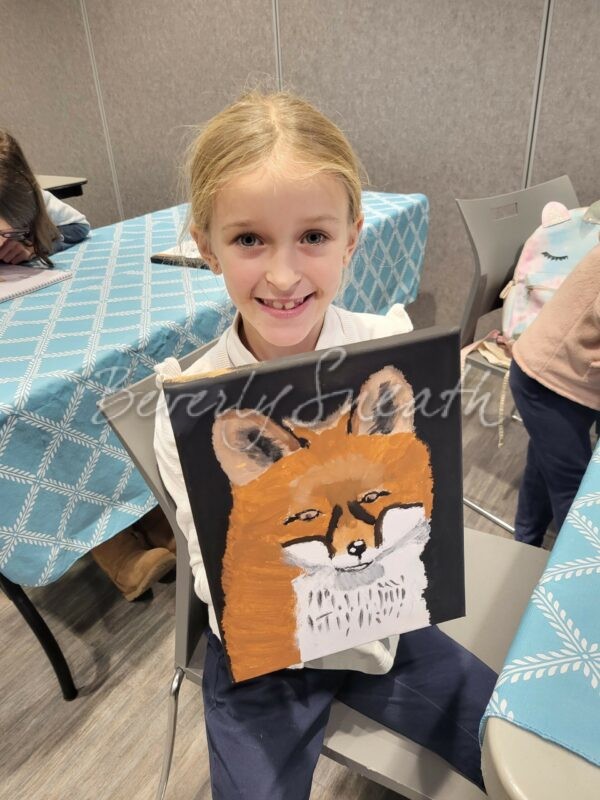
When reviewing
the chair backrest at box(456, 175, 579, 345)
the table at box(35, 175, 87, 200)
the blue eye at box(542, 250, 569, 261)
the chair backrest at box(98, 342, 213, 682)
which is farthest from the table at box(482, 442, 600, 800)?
the table at box(35, 175, 87, 200)

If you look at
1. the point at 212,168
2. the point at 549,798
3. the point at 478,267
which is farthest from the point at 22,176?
the point at 549,798

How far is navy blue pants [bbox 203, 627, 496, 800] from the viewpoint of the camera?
0.59m

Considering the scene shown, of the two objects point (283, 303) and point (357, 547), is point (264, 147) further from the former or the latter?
point (357, 547)

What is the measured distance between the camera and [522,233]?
146cm

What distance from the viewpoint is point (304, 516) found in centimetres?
46

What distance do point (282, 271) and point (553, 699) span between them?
424 millimetres

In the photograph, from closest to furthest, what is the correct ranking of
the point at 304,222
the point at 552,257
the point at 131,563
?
the point at 304,222, the point at 131,563, the point at 552,257

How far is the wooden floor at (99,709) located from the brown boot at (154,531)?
11 centimetres

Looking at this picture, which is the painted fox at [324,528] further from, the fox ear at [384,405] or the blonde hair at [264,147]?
the blonde hair at [264,147]

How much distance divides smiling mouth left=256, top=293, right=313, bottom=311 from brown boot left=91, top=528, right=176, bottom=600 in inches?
32.9

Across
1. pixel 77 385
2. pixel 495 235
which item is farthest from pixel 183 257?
pixel 495 235

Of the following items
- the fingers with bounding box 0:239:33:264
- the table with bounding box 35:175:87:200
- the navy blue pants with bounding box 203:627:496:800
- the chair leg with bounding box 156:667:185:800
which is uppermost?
the fingers with bounding box 0:239:33:264

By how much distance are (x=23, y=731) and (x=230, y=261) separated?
3.36 feet

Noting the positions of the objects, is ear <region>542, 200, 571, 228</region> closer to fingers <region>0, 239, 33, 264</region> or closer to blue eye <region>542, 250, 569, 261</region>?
blue eye <region>542, 250, 569, 261</region>
